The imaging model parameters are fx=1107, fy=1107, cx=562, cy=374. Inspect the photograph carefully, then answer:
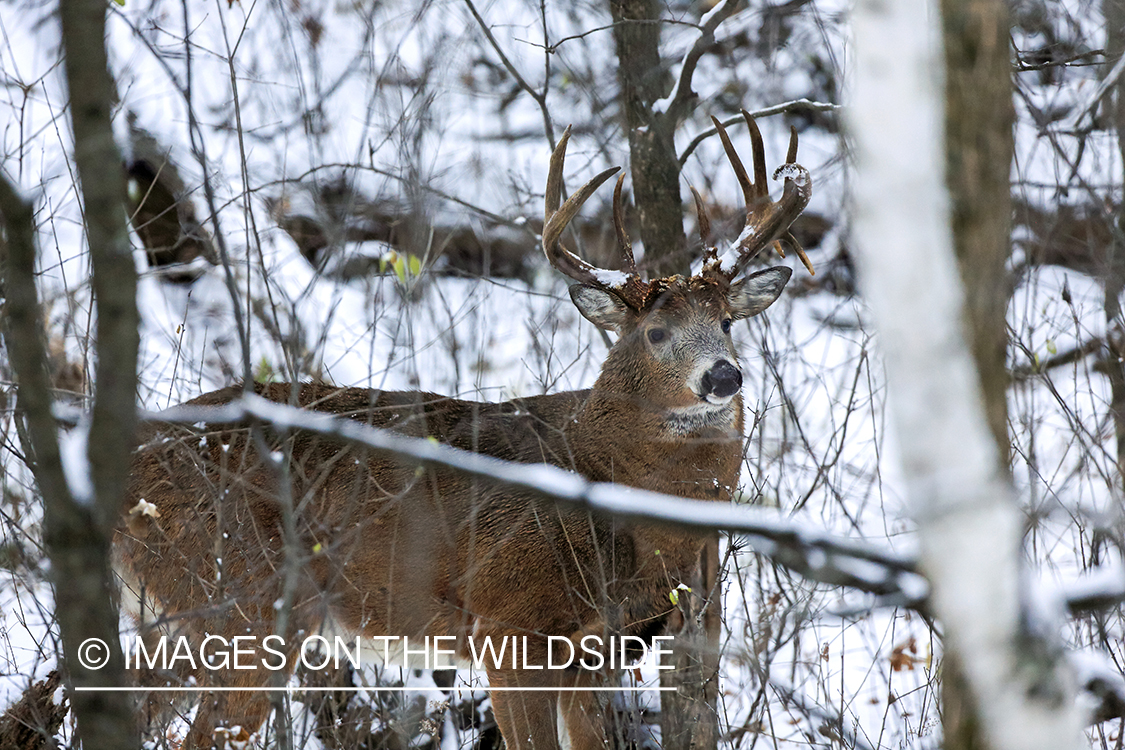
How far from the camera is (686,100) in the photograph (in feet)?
19.1

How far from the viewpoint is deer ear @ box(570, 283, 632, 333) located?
5.59m

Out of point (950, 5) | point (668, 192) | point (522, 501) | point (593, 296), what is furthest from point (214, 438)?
point (950, 5)

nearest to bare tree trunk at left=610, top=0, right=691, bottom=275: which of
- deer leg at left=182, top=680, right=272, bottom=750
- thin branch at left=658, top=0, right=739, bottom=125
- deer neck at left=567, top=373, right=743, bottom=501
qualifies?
thin branch at left=658, top=0, right=739, bottom=125

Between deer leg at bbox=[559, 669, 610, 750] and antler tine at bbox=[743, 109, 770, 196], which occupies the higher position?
antler tine at bbox=[743, 109, 770, 196]

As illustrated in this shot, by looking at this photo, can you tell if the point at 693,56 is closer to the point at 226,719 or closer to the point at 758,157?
the point at 758,157

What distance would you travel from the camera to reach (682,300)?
5488mm

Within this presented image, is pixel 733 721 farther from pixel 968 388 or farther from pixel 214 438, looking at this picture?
pixel 968 388

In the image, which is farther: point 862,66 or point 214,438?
point 214,438

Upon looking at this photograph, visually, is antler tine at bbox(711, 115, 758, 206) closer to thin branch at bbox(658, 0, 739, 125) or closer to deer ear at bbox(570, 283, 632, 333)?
thin branch at bbox(658, 0, 739, 125)

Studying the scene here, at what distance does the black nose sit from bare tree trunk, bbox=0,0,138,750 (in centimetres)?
310

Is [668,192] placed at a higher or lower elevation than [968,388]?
higher

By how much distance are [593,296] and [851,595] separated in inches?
75.8

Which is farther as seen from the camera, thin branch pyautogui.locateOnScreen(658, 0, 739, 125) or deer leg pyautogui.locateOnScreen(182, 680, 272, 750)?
thin branch pyautogui.locateOnScreen(658, 0, 739, 125)

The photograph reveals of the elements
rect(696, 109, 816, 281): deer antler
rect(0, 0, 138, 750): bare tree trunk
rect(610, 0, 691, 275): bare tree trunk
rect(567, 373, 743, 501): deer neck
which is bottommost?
rect(0, 0, 138, 750): bare tree trunk
